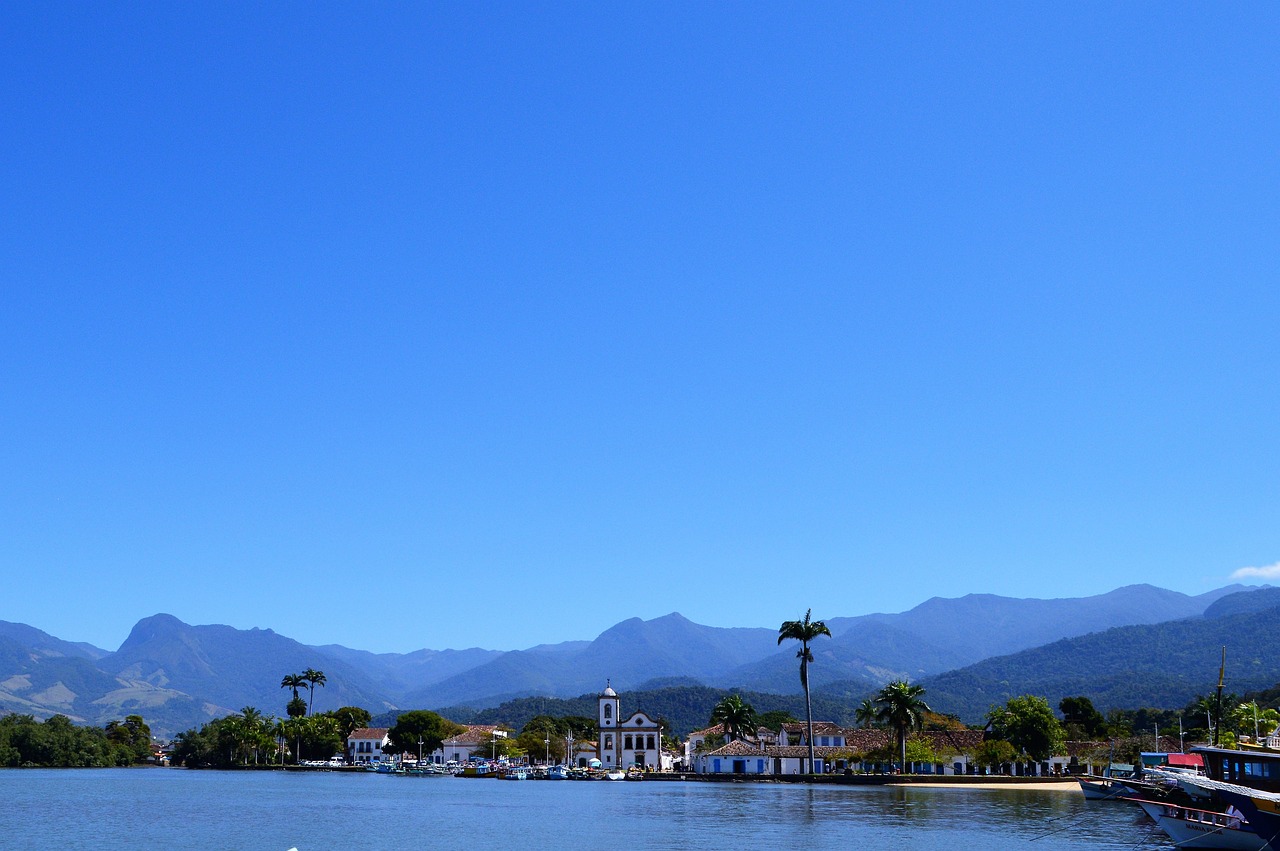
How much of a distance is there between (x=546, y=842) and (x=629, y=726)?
10401 cm

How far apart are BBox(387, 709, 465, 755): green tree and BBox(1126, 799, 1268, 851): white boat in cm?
14993

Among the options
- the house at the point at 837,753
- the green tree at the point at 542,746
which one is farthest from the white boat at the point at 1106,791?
the green tree at the point at 542,746

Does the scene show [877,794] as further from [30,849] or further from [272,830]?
[30,849]

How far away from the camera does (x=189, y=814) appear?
2635 inches

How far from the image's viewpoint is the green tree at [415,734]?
18288cm

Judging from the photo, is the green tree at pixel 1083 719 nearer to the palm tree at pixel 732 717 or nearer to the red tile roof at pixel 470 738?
the palm tree at pixel 732 717

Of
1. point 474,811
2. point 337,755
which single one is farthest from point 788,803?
point 337,755

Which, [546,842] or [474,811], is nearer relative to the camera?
[546,842]

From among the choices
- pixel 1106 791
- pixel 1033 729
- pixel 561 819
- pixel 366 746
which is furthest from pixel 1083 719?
pixel 366 746

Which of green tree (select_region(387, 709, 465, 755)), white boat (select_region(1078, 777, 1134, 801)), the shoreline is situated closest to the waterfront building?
green tree (select_region(387, 709, 465, 755))

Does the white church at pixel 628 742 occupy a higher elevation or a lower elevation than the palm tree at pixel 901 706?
lower

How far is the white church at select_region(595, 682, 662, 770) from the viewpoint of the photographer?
151 metres

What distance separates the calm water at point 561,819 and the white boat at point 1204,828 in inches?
41.8

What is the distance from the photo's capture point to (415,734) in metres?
183
